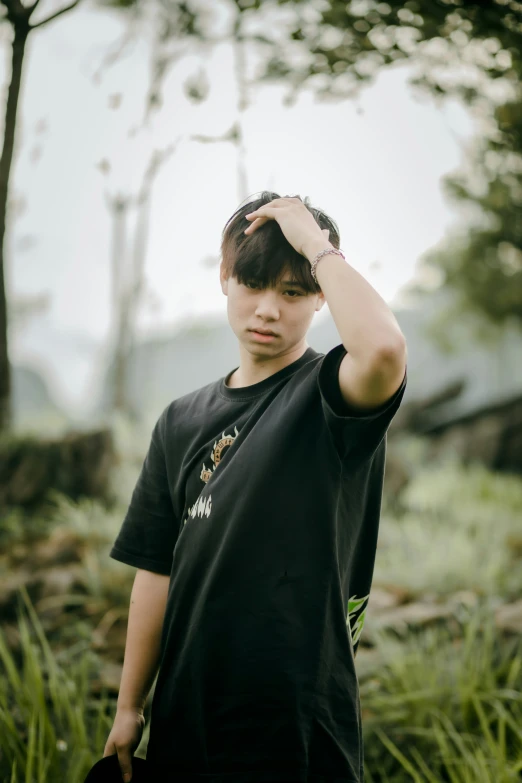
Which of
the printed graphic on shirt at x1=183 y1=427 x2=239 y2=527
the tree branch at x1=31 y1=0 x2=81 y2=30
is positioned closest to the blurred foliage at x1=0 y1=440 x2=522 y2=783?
the printed graphic on shirt at x1=183 y1=427 x2=239 y2=527

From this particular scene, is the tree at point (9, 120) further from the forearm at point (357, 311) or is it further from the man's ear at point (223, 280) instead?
the forearm at point (357, 311)

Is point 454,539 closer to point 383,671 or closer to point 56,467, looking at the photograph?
point 383,671

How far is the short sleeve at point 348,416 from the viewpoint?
1017 millimetres

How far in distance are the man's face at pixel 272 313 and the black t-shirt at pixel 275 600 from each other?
67 millimetres

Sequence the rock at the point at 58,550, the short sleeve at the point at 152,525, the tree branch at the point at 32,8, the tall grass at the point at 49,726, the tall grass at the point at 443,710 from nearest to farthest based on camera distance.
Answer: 1. the short sleeve at the point at 152,525
2. the tall grass at the point at 49,726
3. the tall grass at the point at 443,710
4. the tree branch at the point at 32,8
5. the rock at the point at 58,550

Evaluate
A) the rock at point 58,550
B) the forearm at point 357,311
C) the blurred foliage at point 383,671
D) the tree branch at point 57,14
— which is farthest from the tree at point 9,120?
the forearm at point 357,311

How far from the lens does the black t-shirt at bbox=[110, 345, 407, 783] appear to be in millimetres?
1051

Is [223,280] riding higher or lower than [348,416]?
higher

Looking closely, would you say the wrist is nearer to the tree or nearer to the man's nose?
the man's nose

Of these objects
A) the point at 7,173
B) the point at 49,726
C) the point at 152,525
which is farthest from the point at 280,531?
the point at 7,173

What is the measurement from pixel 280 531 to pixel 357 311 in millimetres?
403

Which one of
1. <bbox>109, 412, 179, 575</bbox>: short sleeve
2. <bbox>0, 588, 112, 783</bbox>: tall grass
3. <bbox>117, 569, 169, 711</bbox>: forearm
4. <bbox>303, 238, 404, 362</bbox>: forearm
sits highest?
<bbox>303, 238, 404, 362</bbox>: forearm

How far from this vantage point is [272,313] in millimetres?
1163

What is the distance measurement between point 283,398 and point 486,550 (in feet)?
12.3
